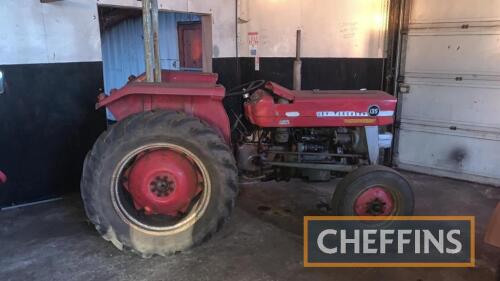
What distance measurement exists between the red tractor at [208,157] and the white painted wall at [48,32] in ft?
3.47

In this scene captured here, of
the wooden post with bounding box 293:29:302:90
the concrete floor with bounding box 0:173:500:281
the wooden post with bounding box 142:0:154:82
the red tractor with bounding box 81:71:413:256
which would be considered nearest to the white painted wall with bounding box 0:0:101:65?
the wooden post with bounding box 142:0:154:82

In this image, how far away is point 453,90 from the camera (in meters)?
4.16

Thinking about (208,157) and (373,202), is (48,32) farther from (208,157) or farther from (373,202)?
(373,202)

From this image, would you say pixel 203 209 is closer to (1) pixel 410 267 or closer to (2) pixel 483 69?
(1) pixel 410 267

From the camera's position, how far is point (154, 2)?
9.62 feet

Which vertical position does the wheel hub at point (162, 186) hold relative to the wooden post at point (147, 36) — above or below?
below

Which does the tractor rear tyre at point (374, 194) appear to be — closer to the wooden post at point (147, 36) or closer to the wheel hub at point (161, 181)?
the wheel hub at point (161, 181)

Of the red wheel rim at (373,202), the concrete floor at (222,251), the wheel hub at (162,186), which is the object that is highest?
the wheel hub at (162,186)

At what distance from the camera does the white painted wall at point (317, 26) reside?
4473mm

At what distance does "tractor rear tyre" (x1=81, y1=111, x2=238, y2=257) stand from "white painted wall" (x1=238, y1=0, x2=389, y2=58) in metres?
2.57


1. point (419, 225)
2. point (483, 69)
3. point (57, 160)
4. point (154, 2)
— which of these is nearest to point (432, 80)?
point (483, 69)

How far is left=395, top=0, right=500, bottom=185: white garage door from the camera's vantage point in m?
3.93

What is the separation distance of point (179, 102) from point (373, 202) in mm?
1464

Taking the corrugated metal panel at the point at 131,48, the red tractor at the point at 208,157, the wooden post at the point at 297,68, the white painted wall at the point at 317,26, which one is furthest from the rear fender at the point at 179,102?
Answer: the corrugated metal panel at the point at 131,48
